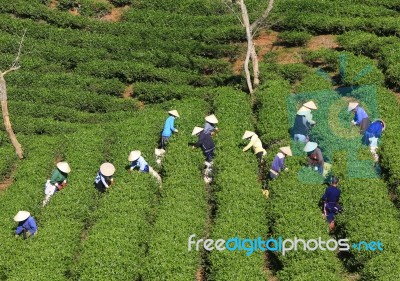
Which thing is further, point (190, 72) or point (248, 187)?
point (190, 72)

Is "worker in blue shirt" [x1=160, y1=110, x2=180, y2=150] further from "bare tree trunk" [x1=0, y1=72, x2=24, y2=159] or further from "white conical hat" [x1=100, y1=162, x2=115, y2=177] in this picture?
"bare tree trunk" [x1=0, y1=72, x2=24, y2=159]

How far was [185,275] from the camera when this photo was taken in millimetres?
13844

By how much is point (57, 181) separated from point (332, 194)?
7506 millimetres

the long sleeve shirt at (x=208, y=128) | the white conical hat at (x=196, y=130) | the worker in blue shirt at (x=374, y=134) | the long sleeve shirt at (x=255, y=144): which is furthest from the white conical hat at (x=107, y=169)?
the worker in blue shirt at (x=374, y=134)

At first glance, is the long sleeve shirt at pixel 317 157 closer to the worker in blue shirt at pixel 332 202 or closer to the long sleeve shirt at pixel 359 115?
the worker in blue shirt at pixel 332 202

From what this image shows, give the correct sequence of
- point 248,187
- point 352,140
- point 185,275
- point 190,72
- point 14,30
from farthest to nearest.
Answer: point 14,30, point 190,72, point 352,140, point 248,187, point 185,275

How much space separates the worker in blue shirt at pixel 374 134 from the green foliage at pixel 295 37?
25.5ft

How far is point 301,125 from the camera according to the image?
58.5 ft

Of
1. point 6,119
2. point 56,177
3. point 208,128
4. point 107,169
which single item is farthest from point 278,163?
point 6,119

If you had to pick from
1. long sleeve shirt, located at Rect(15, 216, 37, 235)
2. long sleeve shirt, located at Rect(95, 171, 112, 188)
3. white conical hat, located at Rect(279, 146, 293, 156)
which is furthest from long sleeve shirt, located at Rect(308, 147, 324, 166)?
long sleeve shirt, located at Rect(15, 216, 37, 235)

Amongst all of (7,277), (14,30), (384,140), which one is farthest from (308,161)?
(14,30)

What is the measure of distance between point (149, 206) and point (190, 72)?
838 centimetres

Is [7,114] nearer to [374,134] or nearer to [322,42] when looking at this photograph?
[374,134]

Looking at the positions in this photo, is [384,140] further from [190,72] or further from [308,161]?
[190,72]
